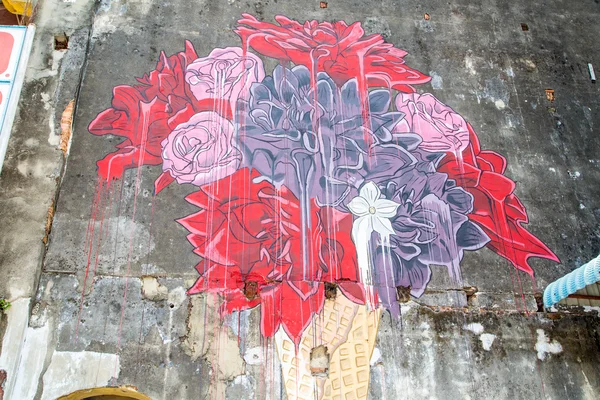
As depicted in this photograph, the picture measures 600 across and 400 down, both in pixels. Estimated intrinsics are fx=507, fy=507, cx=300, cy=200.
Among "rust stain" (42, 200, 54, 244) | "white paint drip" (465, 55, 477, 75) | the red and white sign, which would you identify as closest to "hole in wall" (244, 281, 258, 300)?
"rust stain" (42, 200, 54, 244)

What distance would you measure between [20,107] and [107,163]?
159 centimetres

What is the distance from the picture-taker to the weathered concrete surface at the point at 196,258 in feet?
20.5

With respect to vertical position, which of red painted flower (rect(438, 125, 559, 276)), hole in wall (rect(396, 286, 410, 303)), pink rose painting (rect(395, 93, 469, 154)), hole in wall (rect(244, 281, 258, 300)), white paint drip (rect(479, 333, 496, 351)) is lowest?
white paint drip (rect(479, 333, 496, 351))

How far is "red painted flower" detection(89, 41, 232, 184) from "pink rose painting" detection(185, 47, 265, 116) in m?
0.12

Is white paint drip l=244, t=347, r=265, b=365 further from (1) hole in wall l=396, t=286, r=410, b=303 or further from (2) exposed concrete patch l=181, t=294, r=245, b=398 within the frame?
(1) hole in wall l=396, t=286, r=410, b=303

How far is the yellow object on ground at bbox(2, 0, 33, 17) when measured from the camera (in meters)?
8.02

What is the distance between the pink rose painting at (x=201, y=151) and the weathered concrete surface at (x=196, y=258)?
30cm

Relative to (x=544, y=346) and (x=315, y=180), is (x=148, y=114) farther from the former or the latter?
(x=544, y=346)

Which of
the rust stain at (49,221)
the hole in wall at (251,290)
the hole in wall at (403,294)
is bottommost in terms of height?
the hole in wall at (251,290)

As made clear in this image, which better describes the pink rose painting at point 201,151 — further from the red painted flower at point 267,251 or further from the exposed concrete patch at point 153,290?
the exposed concrete patch at point 153,290

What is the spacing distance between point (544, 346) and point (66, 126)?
730 centimetres

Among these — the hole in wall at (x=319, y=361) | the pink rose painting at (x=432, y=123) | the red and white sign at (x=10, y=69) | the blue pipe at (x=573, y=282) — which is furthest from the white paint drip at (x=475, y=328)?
the red and white sign at (x=10, y=69)

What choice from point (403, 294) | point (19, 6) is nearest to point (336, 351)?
point (403, 294)

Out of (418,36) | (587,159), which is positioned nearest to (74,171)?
(418,36)
